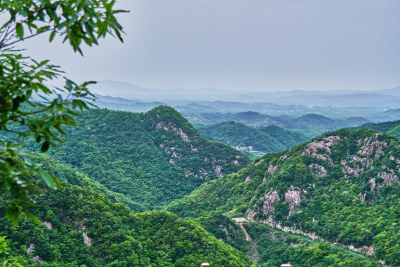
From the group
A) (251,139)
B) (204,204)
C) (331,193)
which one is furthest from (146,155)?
(251,139)

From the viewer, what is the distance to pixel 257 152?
554 ft

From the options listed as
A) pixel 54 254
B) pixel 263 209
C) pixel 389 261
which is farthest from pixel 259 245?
pixel 54 254

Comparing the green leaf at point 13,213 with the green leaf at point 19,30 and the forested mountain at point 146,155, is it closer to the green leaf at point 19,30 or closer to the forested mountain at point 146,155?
the green leaf at point 19,30

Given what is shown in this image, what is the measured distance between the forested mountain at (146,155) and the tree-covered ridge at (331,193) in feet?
53.3

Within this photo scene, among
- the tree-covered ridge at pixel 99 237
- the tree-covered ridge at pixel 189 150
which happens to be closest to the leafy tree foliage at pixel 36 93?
the tree-covered ridge at pixel 99 237

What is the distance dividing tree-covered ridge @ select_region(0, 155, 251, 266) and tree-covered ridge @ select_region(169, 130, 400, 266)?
48.1ft

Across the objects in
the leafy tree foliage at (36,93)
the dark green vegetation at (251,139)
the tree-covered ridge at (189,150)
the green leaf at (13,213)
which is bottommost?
the dark green vegetation at (251,139)

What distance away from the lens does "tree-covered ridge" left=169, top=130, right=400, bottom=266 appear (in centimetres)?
4284

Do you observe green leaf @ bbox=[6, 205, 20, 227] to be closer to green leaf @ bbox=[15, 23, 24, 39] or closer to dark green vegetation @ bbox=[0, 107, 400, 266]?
green leaf @ bbox=[15, 23, 24, 39]

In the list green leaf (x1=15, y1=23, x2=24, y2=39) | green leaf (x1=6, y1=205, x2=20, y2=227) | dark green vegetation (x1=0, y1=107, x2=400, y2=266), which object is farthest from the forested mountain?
green leaf (x1=15, y1=23, x2=24, y2=39)

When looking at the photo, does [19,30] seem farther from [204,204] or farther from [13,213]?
[204,204]

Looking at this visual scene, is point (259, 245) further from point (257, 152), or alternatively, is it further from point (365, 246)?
point (257, 152)

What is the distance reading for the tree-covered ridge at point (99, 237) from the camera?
2494cm

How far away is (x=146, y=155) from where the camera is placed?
94438mm
